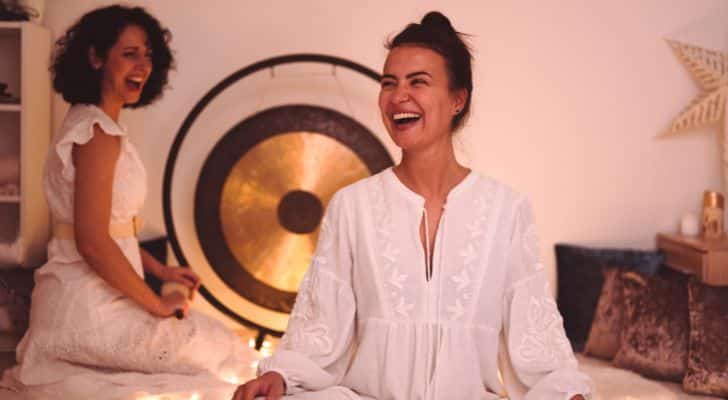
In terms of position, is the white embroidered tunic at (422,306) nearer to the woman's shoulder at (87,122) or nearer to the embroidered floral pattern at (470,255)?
the embroidered floral pattern at (470,255)

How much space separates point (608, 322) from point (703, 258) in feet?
1.22

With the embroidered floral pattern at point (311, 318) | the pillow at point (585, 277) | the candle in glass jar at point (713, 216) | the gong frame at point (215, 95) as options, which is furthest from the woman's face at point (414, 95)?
the candle in glass jar at point (713, 216)

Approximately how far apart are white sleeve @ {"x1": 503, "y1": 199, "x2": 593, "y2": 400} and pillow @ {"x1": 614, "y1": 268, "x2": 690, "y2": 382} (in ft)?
3.52

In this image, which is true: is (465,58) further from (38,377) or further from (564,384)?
(38,377)

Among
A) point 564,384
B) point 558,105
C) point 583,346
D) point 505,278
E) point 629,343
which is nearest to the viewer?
point 564,384

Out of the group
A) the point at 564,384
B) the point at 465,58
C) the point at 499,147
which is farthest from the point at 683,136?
the point at 564,384

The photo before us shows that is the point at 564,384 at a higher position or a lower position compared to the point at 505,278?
lower

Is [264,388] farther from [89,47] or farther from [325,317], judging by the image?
[89,47]

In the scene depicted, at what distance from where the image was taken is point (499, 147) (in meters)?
2.78

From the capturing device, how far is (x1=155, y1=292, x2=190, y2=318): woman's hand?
1.95 m

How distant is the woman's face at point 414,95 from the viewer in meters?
1.36

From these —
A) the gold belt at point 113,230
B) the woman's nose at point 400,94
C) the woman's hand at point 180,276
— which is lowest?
the woman's hand at point 180,276

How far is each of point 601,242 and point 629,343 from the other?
568 millimetres

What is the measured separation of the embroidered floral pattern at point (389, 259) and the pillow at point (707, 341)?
1234 millimetres
